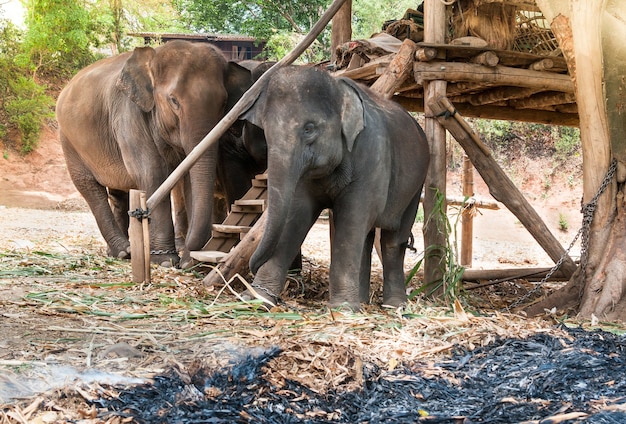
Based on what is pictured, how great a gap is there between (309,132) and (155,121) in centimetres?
283

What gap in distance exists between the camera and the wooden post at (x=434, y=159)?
662 centimetres

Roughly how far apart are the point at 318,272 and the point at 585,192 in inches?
121

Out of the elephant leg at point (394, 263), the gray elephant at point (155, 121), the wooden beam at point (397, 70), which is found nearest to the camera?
the elephant leg at point (394, 263)

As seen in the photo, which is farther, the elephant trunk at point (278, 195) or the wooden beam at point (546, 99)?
the wooden beam at point (546, 99)

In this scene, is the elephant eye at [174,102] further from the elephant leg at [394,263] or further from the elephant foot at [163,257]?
the elephant leg at [394,263]

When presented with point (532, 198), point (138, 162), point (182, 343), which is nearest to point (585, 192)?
point (182, 343)

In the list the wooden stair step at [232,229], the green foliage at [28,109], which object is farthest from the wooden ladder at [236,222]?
the green foliage at [28,109]

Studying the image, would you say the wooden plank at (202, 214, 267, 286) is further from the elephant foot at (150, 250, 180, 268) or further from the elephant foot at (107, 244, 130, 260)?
the elephant foot at (107, 244, 130, 260)

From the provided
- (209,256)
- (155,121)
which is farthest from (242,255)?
(155,121)

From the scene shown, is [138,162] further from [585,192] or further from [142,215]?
[585,192]

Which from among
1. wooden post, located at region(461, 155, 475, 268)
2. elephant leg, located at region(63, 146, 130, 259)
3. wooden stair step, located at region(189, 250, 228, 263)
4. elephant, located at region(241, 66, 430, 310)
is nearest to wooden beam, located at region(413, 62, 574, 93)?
elephant, located at region(241, 66, 430, 310)

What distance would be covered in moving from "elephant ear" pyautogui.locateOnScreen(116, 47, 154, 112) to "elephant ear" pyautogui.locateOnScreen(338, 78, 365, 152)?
2.70m

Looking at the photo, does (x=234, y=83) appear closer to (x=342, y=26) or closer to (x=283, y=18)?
(x=342, y=26)

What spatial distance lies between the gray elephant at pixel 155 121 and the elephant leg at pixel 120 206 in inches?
15.8
